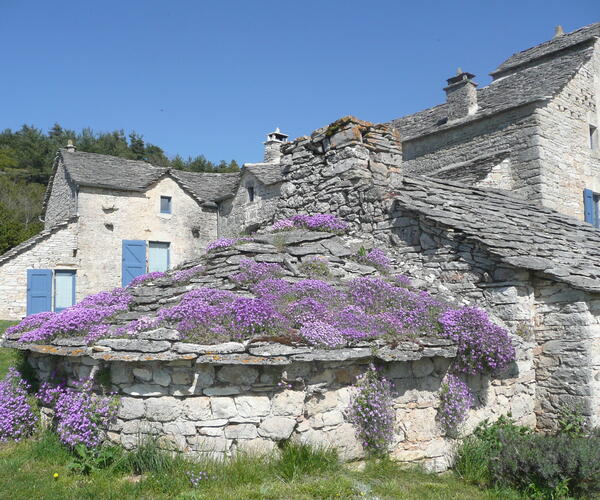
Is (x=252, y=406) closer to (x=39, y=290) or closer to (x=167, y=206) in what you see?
(x=39, y=290)

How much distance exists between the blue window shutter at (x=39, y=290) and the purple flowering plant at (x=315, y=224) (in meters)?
13.1

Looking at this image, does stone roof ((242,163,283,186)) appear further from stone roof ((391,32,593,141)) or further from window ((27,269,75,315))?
window ((27,269,75,315))

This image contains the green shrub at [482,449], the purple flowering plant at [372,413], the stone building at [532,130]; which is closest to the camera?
the purple flowering plant at [372,413]

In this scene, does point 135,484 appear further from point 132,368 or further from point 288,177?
point 288,177

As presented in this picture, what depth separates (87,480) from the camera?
482cm

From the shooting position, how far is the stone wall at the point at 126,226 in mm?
19938

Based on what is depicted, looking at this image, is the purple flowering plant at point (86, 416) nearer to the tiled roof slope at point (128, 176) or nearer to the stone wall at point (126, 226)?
the stone wall at point (126, 226)

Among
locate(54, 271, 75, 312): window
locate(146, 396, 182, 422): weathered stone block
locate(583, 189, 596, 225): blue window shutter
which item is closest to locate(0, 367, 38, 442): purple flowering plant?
locate(146, 396, 182, 422): weathered stone block

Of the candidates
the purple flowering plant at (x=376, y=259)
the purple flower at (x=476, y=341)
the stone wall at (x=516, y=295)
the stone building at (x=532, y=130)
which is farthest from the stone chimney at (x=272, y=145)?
the purple flower at (x=476, y=341)

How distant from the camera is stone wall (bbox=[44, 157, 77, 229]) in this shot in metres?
20.6

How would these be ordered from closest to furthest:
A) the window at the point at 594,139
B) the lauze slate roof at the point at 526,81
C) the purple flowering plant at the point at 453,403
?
the purple flowering plant at the point at 453,403
the lauze slate roof at the point at 526,81
the window at the point at 594,139

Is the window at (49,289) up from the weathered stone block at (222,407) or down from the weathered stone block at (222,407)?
up

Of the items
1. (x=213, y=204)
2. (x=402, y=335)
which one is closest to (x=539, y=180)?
(x=402, y=335)

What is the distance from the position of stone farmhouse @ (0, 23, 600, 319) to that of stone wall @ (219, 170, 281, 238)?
0.18 ft
